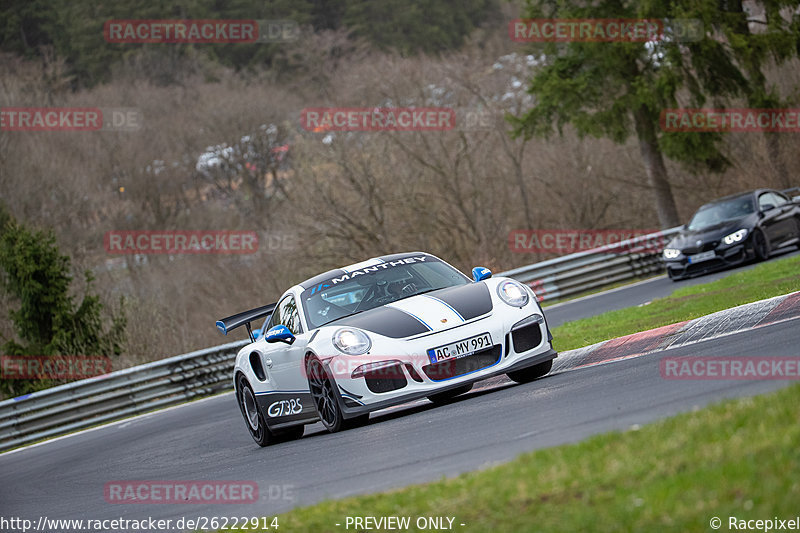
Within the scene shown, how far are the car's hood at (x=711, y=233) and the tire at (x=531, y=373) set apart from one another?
37.5 ft

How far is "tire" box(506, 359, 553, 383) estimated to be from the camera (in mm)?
11125

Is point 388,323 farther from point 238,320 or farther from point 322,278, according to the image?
point 238,320

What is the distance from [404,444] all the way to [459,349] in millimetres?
1666

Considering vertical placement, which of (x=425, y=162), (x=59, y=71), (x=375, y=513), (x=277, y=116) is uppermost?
(x=59, y=71)

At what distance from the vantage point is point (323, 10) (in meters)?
73.7

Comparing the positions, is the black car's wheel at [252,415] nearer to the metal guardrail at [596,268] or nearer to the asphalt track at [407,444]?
the asphalt track at [407,444]

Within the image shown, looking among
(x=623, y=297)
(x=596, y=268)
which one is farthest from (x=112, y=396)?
(x=596, y=268)

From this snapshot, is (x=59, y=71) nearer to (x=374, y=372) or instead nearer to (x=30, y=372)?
(x=30, y=372)

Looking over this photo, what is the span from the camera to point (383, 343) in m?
10.0

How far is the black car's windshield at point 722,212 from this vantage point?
885 inches

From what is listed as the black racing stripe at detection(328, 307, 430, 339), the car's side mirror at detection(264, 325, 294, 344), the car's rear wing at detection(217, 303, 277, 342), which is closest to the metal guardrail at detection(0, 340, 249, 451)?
the car's rear wing at detection(217, 303, 277, 342)

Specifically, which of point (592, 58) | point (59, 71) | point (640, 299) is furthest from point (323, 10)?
point (640, 299)

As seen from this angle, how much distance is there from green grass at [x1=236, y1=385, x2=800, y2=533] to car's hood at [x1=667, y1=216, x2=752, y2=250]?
16.1 m

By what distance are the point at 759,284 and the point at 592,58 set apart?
19.4 meters
